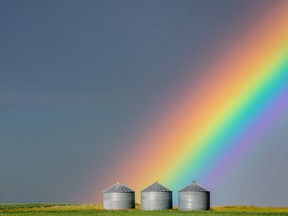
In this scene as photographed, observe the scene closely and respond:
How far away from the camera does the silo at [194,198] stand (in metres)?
101

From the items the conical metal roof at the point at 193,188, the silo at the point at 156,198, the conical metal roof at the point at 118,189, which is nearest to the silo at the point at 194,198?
the conical metal roof at the point at 193,188

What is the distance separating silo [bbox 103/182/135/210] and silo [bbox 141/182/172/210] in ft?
9.39

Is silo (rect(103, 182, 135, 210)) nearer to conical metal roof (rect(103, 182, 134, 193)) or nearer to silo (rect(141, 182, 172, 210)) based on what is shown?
conical metal roof (rect(103, 182, 134, 193))

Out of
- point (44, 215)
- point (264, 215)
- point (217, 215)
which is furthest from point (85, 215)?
point (264, 215)

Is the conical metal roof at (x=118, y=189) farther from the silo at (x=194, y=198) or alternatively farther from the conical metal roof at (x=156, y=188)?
the silo at (x=194, y=198)

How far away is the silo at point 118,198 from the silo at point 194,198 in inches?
373

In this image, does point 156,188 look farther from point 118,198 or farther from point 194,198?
point 194,198

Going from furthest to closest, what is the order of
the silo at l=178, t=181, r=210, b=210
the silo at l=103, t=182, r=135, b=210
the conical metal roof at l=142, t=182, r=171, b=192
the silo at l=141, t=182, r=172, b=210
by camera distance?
1. the silo at l=103, t=182, r=135, b=210
2. the conical metal roof at l=142, t=182, r=171, b=192
3. the silo at l=141, t=182, r=172, b=210
4. the silo at l=178, t=181, r=210, b=210

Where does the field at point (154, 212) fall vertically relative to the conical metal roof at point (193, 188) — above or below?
below

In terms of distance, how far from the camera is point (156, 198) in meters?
104

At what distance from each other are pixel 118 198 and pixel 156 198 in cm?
700

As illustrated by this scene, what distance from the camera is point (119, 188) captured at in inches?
4240

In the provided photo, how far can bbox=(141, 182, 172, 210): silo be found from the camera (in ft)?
341

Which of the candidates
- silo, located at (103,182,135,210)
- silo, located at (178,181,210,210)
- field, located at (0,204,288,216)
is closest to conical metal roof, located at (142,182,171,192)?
silo, located at (103,182,135,210)
